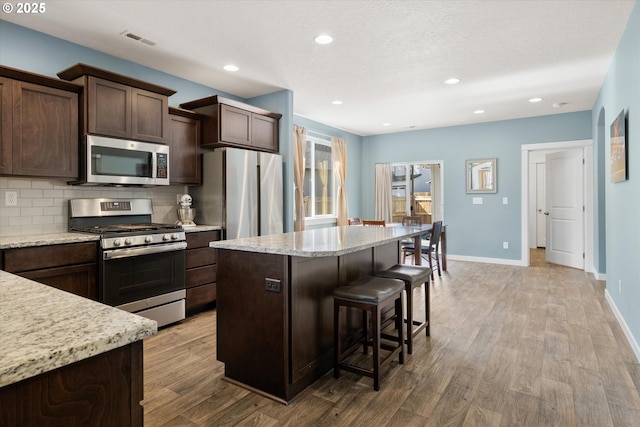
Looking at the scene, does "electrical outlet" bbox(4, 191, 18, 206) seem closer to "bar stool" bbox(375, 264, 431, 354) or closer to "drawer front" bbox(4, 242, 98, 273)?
"drawer front" bbox(4, 242, 98, 273)

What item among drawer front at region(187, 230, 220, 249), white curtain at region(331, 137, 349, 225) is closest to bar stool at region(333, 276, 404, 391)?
drawer front at region(187, 230, 220, 249)

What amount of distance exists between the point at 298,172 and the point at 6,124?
375 centimetres

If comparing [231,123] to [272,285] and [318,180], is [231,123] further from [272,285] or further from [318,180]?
[318,180]

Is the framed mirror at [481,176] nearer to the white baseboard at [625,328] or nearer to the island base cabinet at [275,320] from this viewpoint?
the white baseboard at [625,328]

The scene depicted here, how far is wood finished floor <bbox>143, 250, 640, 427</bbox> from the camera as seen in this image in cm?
196

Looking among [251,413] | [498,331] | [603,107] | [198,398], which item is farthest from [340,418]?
[603,107]

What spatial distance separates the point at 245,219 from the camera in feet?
13.4

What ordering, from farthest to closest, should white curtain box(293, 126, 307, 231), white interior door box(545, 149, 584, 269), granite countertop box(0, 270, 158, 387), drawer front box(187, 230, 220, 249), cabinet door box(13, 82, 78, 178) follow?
white interior door box(545, 149, 584, 269) → white curtain box(293, 126, 307, 231) → drawer front box(187, 230, 220, 249) → cabinet door box(13, 82, 78, 178) → granite countertop box(0, 270, 158, 387)

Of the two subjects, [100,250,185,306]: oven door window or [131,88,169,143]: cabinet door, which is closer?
[100,250,185,306]: oven door window

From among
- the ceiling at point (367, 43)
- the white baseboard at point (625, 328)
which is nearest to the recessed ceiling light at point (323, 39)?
the ceiling at point (367, 43)

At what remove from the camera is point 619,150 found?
325 centimetres

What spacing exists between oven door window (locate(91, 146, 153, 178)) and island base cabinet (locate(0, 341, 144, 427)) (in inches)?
111

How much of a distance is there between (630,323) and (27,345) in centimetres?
388

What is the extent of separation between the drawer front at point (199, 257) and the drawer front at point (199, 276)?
49 mm
